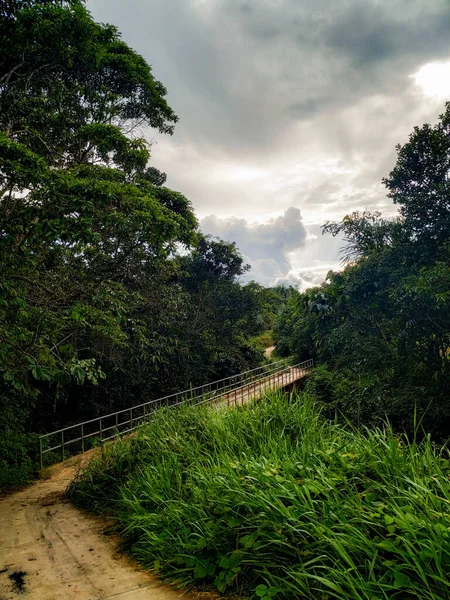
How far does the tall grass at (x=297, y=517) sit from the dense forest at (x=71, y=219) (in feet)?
7.13

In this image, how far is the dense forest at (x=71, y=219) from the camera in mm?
5138

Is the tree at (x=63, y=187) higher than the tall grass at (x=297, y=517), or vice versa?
the tree at (x=63, y=187)

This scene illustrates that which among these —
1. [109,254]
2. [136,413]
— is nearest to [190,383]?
[109,254]

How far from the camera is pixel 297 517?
2760mm

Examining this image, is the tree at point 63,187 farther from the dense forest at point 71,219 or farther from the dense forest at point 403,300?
the dense forest at point 403,300

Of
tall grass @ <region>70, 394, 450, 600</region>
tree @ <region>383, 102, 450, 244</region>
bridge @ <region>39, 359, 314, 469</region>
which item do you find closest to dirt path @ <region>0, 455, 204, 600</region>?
tall grass @ <region>70, 394, 450, 600</region>

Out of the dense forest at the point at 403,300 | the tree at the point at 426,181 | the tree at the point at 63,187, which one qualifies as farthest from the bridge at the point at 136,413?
the tree at the point at 426,181

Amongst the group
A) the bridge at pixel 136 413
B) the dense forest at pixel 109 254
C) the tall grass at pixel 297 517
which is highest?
the dense forest at pixel 109 254

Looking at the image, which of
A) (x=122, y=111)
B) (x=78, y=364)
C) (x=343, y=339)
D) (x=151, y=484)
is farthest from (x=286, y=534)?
(x=122, y=111)

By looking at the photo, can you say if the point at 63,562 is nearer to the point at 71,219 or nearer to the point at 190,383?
the point at 71,219

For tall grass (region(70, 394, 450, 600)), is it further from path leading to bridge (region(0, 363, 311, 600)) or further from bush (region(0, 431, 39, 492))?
bush (region(0, 431, 39, 492))

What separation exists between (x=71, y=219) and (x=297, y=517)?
4187 millimetres

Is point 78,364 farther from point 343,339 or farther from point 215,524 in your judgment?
point 343,339

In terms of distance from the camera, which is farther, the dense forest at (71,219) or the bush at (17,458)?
the bush at (17,458)
